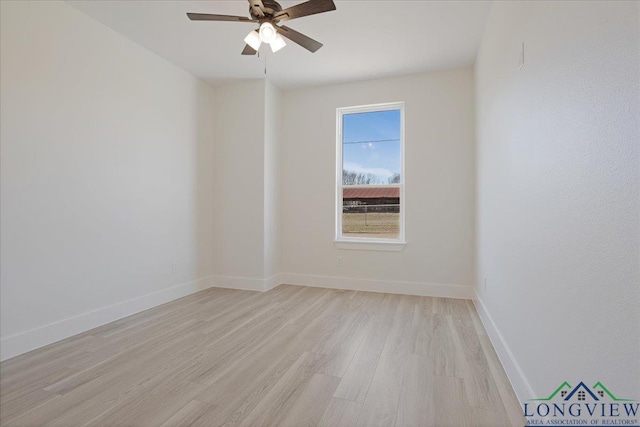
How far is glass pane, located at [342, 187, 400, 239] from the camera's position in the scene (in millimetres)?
4172

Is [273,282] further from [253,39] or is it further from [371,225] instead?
[253,39]

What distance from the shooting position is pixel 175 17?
2779 millimetres

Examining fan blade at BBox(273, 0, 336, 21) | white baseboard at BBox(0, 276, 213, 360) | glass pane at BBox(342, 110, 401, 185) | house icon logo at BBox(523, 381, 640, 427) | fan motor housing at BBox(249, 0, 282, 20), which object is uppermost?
fan motor housing at BBox(249, 0, 282, 20)

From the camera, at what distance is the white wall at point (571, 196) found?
2.81 ft

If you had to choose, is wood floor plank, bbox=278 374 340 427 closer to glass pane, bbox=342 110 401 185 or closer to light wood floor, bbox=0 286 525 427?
light wood floor, bbox=0 286 525 427

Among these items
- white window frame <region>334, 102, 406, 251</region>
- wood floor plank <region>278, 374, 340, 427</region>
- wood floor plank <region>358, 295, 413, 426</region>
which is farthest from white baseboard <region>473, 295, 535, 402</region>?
white window frame <region>334, 102, 406, 251</region>

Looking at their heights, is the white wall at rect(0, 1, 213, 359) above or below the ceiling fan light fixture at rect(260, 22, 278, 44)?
below

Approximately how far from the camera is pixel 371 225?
4.27 meters

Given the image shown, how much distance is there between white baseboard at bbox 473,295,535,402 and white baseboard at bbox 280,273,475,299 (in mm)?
911

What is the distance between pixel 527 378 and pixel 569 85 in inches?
56.8

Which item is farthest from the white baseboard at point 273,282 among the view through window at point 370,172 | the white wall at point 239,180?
the view through window at point 370,172

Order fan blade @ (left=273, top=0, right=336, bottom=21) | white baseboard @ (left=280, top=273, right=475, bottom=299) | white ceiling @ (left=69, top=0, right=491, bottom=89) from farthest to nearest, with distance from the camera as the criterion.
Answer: white baseboard @ (left=280, top=273, right=475, bottom=299)
white ceiling @ (left=69, top=0, right=491, bottom=89)
fan blade @ (left=273, top=0, right=336, bottom=21)

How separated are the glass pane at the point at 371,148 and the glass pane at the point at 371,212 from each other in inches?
5.7

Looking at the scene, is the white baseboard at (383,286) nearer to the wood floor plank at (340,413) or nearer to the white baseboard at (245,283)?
the white baseboard at (245,283)
